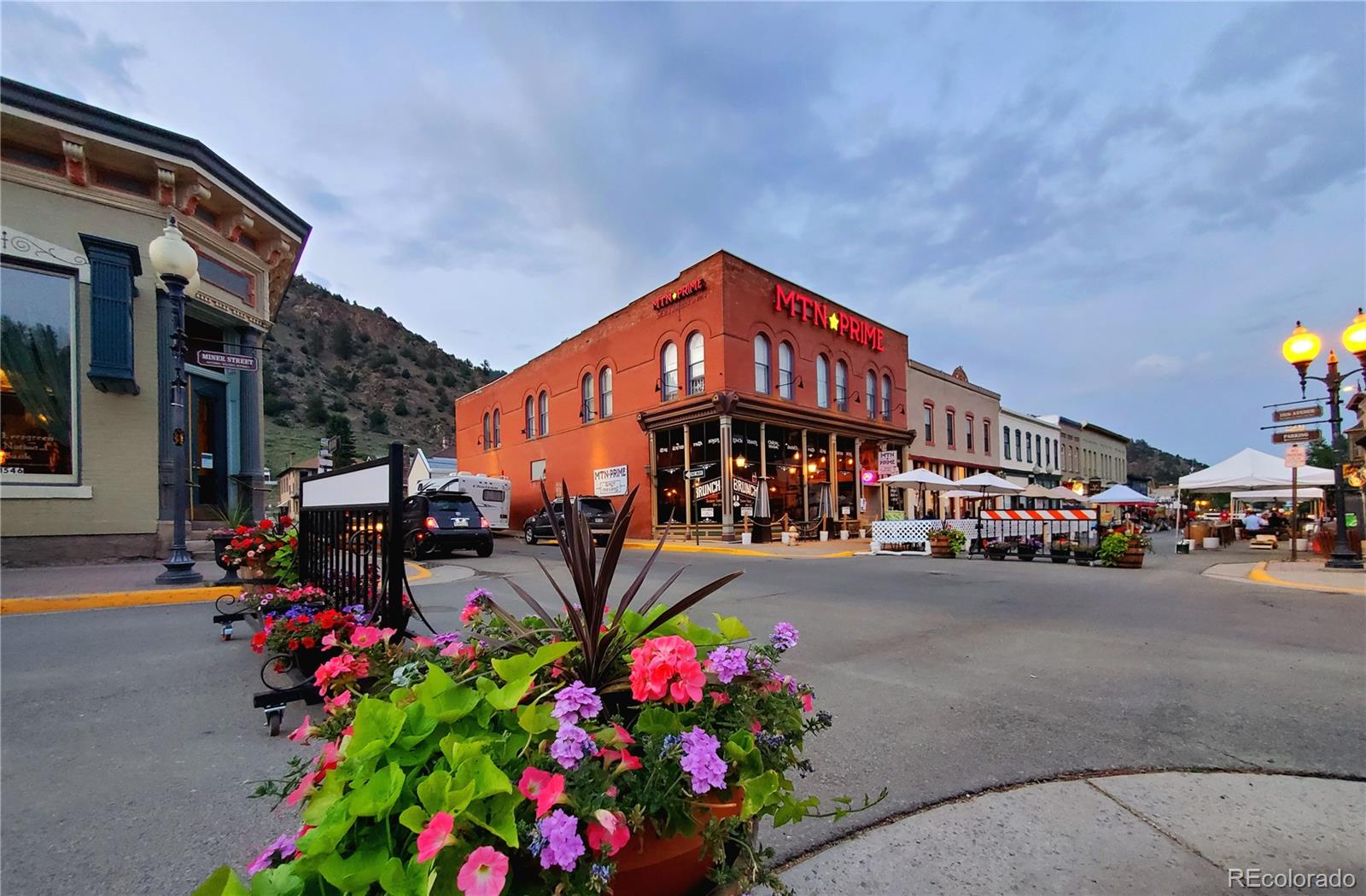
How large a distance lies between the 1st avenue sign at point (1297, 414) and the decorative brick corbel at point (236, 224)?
2094 cm

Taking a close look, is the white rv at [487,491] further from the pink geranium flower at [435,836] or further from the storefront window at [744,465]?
the pink geranium flower at [435,836]

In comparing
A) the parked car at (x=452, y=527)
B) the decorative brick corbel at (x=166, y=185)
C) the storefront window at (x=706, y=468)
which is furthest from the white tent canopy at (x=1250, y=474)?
the decorative brick corbel at (x=166, y=185)

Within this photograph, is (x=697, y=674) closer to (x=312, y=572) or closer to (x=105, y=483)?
(x=312, y=572)

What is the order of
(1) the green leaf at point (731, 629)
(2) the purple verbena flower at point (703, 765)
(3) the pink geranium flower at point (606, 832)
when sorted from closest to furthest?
(3) the pink geranium flower at point (606, 832), (2) the purple verbena flower at point (703, 765), (1) the green leaf at point (731, 629)

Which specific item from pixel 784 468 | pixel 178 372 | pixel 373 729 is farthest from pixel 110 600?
pixel 784 468

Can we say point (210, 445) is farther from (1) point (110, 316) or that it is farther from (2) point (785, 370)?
(2) point (785, 370)

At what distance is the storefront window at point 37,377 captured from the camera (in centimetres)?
895

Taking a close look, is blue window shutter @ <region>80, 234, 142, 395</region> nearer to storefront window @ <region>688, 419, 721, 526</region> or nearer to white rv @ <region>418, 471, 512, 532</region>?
white rv @ <region>418, 471, 512, 532</region>

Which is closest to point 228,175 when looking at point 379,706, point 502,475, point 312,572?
point 312,572

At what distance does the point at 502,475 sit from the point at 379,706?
33.0 metres

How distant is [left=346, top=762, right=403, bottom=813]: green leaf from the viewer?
93 cm

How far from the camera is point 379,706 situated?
1.15 m

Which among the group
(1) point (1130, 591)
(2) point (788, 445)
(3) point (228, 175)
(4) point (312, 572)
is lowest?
(1) point (1130, 591)

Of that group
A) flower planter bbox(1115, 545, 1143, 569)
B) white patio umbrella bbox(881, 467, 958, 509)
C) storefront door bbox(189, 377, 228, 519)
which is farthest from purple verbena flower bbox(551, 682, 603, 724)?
white patio umbrella bbox(881, 467, 958, 509)
